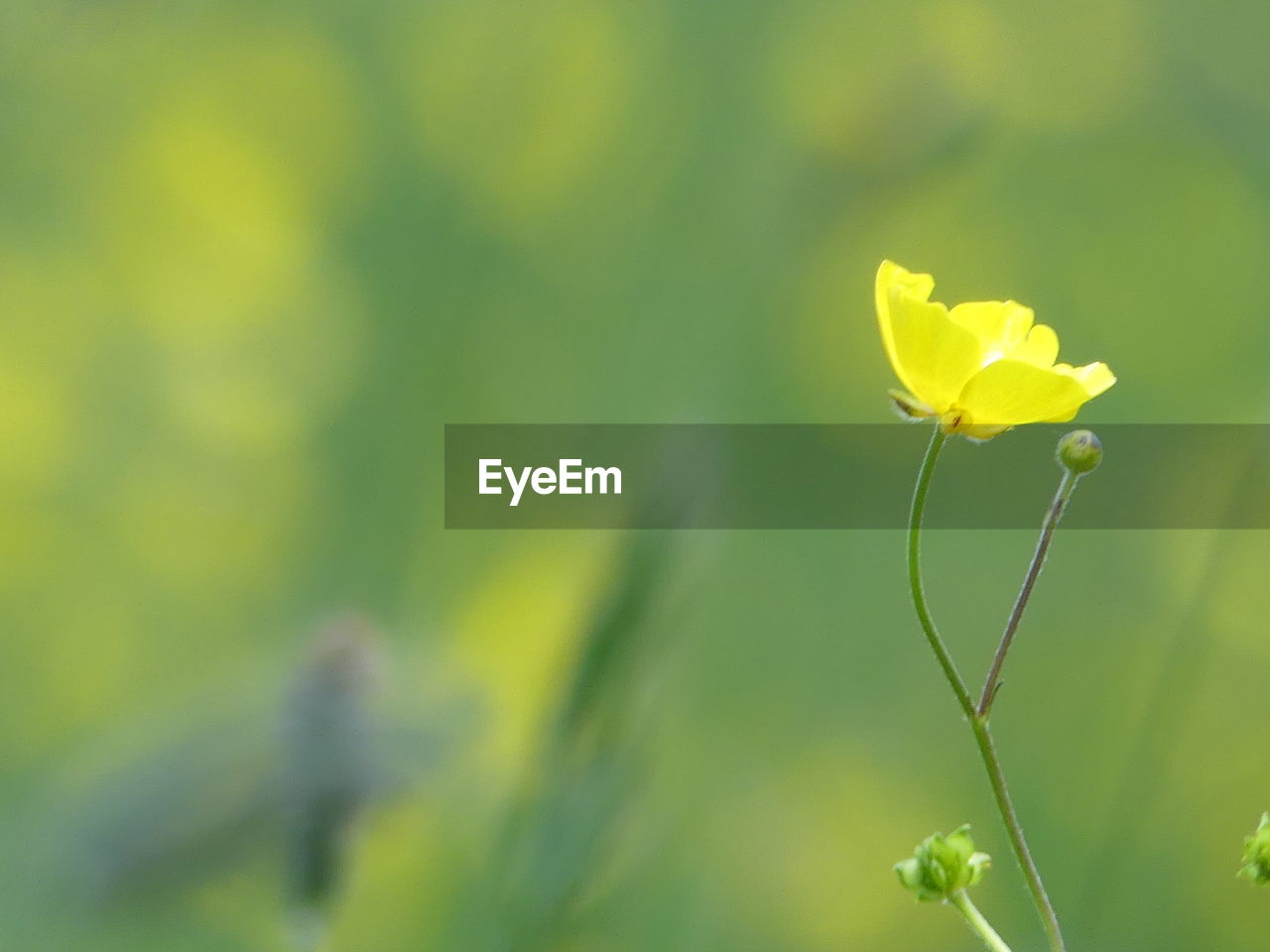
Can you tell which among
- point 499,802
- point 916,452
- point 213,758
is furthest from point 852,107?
point 213,758

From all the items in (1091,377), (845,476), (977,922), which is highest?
(1091,377)

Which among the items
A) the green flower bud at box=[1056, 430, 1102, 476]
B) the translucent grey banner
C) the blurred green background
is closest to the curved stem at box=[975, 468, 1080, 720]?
the green flower bud at box=[1056, 430, 1102, 476]

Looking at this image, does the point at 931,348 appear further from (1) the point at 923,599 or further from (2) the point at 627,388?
(2) the point at 627,388

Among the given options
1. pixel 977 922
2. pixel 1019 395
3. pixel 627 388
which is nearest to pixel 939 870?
pixel 977 922

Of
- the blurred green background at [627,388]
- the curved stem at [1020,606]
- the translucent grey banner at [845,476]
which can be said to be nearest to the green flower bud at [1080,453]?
the curved stem at [1020,606]

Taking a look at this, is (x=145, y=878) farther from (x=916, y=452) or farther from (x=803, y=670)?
(x=916, y=452)

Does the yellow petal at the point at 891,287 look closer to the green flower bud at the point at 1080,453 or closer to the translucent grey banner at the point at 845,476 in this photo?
the green flower bud at the point at 1080,453
